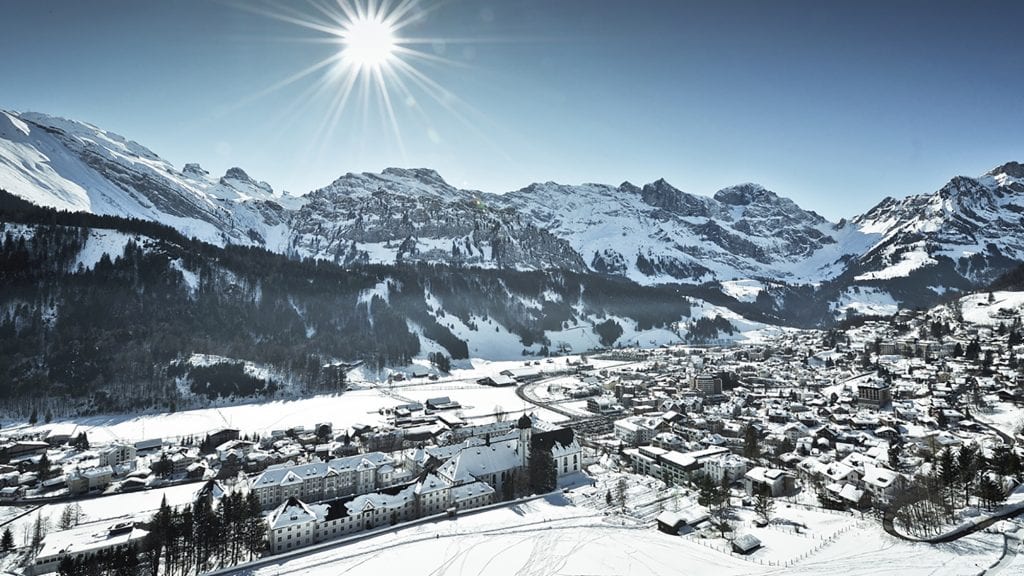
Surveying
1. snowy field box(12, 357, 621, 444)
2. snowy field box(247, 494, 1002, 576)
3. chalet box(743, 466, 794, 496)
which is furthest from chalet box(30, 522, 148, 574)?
chalet box(743, 466, 794, 496)

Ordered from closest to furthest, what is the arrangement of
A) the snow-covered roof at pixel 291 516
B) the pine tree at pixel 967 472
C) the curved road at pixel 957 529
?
the curved road at pixel 957 529
the snow-covered roof at pixel 291 516
the pine tree at pixel 967 472

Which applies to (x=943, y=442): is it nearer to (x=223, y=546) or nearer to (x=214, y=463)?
(x=223, y=546)

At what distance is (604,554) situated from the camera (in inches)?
1292

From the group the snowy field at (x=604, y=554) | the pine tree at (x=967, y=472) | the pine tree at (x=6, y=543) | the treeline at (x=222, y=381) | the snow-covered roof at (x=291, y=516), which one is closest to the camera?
the snowy field at (x=604, y=554)

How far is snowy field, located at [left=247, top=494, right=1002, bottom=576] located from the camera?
2969cm

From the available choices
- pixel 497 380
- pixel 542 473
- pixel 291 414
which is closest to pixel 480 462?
pixel 542 473

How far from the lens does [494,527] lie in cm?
3781

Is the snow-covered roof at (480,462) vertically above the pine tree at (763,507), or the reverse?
the snow-covered roof at (480,462)

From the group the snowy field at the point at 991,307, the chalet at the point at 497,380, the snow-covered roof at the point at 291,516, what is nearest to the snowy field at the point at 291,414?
the chalet at the point at 497,380

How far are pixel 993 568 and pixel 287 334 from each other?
13886 centimetres

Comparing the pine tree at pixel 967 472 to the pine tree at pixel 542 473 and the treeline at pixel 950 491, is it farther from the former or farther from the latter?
the pine tree at pixel 542 473

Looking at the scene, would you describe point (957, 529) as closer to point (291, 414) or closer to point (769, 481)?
point (769, 481)

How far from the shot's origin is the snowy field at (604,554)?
29.7 meters

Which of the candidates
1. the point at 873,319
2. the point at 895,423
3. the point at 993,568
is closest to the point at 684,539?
the point at 993,568
